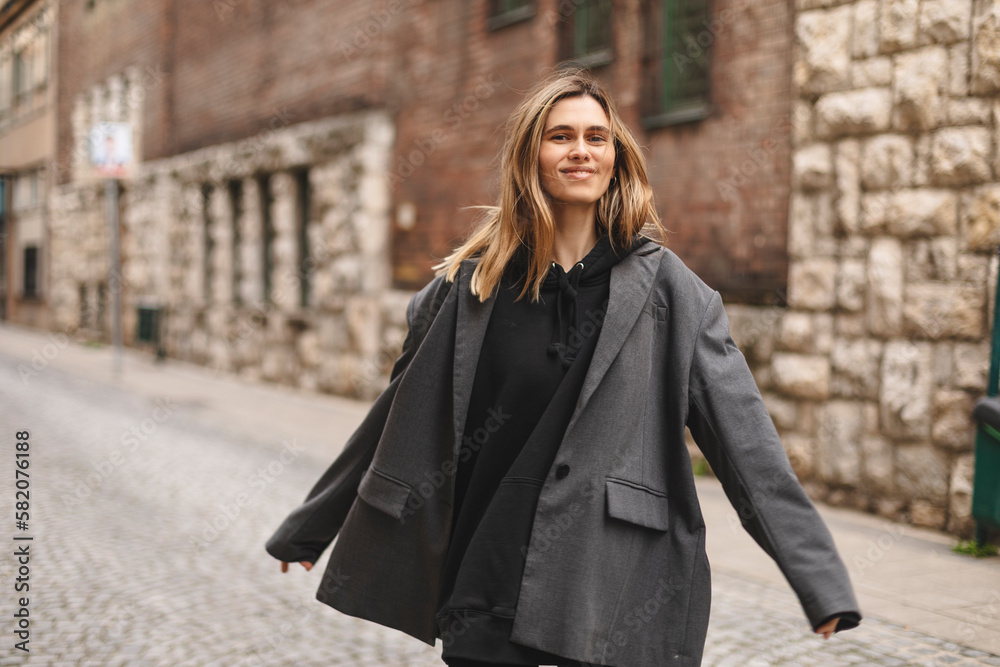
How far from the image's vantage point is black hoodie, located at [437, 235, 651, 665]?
223cm

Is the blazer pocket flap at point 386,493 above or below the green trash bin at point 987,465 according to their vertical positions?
above

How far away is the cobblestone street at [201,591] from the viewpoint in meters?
4.14

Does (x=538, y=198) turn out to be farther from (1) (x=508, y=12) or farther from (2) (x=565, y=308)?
(1) (x=508, y=12)

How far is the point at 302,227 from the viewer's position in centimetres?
1532

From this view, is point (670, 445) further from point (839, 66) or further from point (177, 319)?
point (177, 319)

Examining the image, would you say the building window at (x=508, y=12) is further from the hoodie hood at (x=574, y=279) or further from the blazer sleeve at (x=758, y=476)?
the blazer sleeve at (x=758, y=476)

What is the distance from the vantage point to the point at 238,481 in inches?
314

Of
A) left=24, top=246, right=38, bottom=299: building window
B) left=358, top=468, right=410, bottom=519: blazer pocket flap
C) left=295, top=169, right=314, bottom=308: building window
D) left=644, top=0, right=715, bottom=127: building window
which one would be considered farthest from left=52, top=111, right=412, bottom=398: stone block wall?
left=358, top=468, right=410, bottom=519: blazer pocket flap

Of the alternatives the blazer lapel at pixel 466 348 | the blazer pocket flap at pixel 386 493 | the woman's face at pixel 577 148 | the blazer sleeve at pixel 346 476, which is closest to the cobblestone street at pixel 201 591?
the blazer sleeve at pixel 346 476

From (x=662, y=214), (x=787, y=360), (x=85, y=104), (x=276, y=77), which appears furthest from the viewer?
(x=85, y=104)

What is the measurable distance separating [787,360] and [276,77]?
35.0ft

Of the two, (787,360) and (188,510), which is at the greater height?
(787,360)

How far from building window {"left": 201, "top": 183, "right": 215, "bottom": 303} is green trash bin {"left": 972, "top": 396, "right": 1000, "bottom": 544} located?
47.0 feet

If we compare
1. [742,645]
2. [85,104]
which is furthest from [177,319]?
[742,645]
